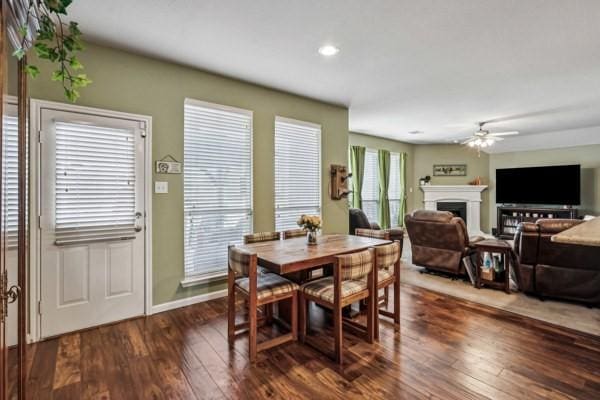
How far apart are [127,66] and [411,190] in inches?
304

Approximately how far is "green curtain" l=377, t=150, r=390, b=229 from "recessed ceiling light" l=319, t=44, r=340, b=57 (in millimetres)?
4883

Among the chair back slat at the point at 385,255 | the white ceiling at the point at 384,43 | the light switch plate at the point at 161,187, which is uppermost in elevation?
the white ceiling at the point at 384,43

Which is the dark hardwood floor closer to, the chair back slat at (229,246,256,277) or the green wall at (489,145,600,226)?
the chair back slat at (229,246,256,277)

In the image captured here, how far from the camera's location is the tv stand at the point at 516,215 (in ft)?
23.1

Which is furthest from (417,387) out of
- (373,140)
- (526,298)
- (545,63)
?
(373,140)

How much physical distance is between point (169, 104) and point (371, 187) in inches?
215

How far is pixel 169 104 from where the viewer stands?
3305mm

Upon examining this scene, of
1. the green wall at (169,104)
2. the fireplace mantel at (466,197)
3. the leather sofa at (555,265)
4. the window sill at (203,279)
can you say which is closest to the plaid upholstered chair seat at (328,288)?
the window sill at (203,279)

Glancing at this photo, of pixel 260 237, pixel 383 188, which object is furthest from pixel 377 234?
pixel 383 188

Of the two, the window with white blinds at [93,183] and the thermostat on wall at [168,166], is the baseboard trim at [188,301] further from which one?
the thermostat on wall at [168,166]

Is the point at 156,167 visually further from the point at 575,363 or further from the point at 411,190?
the point at 411,190

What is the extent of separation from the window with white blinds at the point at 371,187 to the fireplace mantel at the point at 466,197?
1.85m

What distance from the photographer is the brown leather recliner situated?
4137 mm

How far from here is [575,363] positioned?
227 centimetres
